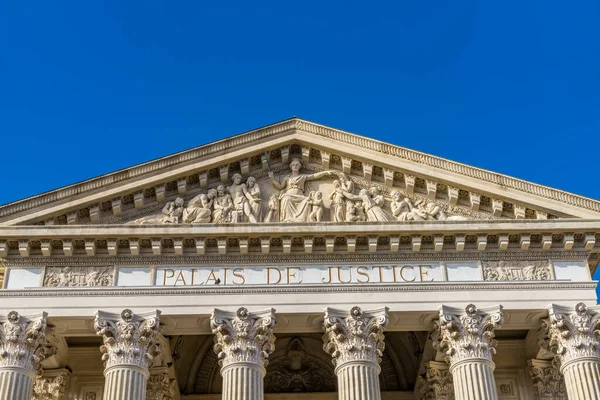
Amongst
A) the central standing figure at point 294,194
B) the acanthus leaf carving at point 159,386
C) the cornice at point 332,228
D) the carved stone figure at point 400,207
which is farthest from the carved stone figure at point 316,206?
the acanthus leaf carving at point 159,386

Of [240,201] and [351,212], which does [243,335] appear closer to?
[240,201]

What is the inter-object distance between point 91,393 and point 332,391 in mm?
8506

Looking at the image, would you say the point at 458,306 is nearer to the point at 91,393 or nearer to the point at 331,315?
the point at 331,315

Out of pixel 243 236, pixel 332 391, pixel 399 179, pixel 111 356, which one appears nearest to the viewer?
pixel 111 356

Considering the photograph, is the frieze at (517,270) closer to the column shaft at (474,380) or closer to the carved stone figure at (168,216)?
the column shaft at (474,380)

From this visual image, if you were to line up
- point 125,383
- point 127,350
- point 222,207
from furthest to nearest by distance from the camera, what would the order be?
1. point 222,207
2. point 127,350
3. point 125,383

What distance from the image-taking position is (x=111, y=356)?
2525 centimetres

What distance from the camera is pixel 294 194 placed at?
92.9ft

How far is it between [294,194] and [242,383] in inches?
253

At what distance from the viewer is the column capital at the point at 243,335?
25344 mm

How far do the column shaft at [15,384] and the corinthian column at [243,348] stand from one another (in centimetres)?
529

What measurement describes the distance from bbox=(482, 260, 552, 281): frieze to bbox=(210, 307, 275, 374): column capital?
6.64 metres

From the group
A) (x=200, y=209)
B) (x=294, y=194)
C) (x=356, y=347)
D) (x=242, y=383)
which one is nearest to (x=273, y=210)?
(x=294, y=194)

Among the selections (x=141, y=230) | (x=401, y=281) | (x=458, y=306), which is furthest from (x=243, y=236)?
(x=458, y=306)
